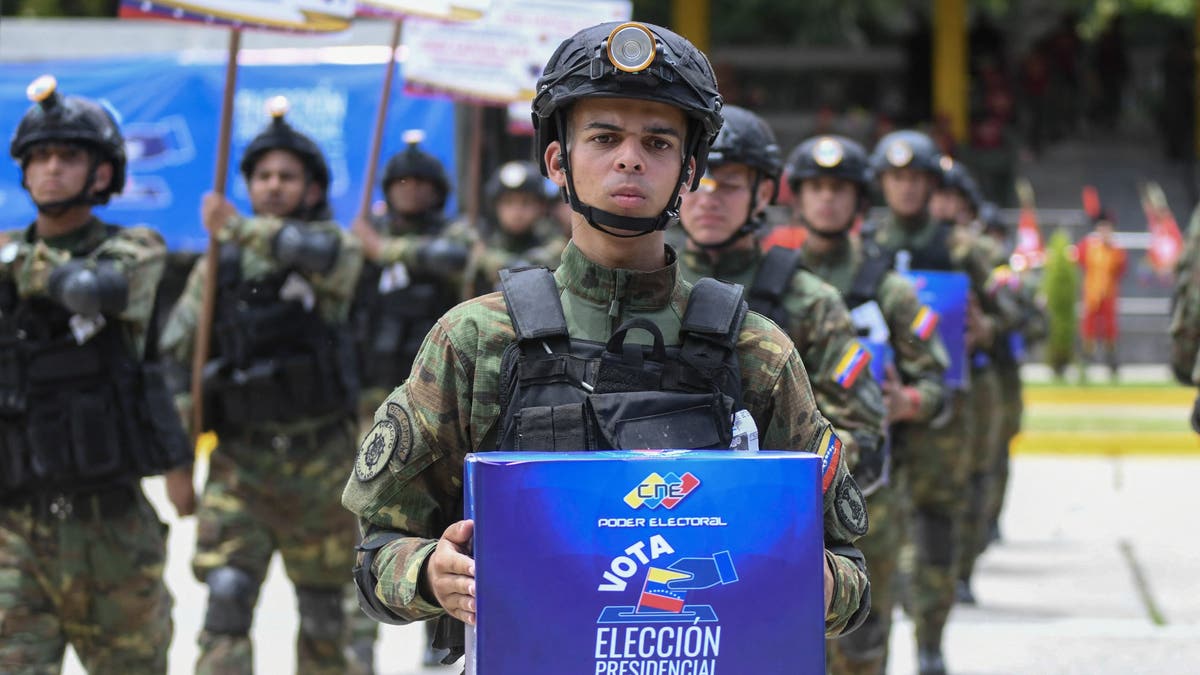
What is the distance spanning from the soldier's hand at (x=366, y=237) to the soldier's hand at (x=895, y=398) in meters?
2.75

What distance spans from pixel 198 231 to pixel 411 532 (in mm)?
14531

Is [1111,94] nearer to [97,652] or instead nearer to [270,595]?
[270,595]

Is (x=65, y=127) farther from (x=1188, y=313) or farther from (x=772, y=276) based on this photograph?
(x=1188, y=313)

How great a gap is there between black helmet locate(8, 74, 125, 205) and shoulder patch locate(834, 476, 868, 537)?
3.17 metres

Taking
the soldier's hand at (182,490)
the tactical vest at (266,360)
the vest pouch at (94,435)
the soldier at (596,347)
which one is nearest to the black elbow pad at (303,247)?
the tactical vest at (266,360)

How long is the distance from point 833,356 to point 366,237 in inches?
139

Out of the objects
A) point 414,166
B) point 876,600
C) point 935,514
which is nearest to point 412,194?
point 414,166

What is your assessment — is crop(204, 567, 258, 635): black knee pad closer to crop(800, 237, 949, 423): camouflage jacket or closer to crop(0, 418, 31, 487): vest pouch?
crop(0, 418, 31, 487): vest pouch

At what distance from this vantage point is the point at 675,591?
2.75m

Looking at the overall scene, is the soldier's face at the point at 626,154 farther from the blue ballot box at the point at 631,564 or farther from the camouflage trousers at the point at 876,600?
the camouflage trousers at the point at 876,600

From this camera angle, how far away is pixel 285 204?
714 cm

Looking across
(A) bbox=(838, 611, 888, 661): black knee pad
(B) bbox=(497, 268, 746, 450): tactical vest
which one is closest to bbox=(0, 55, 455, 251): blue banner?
(A) bbox=(838, 611, 888, 661): black knee pad

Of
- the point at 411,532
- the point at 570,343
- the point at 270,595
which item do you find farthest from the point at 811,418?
the point at 270,595

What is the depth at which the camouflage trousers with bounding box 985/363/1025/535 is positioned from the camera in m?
11.3
